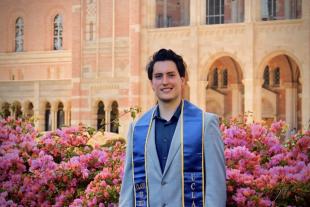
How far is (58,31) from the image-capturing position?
153ft

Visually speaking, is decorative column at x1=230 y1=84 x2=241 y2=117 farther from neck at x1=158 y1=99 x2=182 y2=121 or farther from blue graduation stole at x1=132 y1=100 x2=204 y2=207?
blue graduation stole at x1=132 y1=100 x2=204 y2=207

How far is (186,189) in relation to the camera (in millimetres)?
5641

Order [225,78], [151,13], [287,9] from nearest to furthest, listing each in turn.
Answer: [151,13] → [287,9] → [225,78]

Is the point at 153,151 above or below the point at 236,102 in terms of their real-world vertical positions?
below

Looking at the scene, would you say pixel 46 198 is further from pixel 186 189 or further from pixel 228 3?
pixel 228 3

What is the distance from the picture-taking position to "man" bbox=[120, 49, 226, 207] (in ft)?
18.4

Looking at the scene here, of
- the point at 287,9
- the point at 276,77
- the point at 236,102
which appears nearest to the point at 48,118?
the point at 236,102

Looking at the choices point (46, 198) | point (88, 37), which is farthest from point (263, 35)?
point (46, 198)

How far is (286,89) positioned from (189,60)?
5816 mm

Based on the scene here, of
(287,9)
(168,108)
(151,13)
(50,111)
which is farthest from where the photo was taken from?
(50,111)

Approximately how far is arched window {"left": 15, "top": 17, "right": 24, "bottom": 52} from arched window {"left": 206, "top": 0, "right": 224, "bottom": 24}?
581 inches

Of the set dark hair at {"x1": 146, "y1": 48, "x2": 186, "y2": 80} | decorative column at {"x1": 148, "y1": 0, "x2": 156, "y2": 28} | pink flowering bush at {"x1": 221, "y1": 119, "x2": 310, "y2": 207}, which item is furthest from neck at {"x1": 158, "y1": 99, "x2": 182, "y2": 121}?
decorative column at {"x1": 148, "y1": 0, "x2": 156, "y2": 28}

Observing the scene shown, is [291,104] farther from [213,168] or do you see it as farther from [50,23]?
[213,168]

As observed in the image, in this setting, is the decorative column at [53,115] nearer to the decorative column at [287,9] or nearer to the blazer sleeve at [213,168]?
the decorative column at [287,9]
